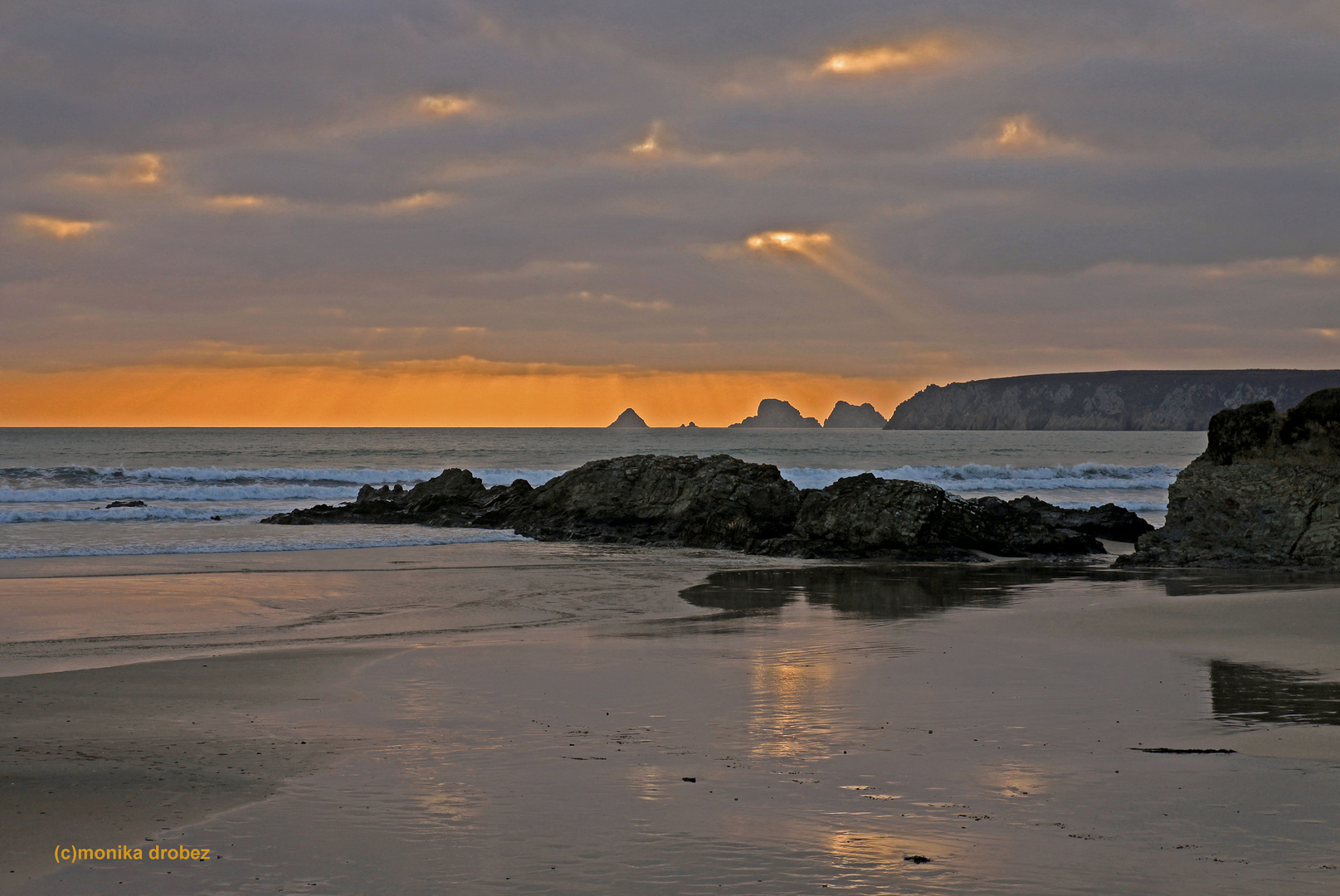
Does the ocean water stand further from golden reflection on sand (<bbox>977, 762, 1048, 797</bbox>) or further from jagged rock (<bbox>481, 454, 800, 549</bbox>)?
golden reflection on sand (<bbox>977, 762, 1048, 797</bbox>)

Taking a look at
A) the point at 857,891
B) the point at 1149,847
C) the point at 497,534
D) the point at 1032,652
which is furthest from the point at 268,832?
the point at 497,534

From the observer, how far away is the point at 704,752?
20.5ft

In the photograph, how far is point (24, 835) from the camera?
4.83 metres

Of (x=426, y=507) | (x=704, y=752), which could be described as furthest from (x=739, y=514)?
(x=704, y=752)

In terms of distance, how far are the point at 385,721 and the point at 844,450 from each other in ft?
268

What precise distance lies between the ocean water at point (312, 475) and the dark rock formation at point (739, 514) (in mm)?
1573

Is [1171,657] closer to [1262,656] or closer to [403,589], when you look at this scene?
[1262,656]

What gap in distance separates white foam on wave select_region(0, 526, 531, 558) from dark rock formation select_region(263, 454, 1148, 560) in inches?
51.5

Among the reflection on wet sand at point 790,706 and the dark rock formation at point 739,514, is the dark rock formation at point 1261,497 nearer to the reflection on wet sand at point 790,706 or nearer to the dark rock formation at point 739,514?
the dark rock formation at point 739,514

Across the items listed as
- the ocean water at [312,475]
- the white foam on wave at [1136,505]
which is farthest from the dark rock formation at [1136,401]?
the white foam on wave at [1136,505]

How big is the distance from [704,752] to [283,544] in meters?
16.7

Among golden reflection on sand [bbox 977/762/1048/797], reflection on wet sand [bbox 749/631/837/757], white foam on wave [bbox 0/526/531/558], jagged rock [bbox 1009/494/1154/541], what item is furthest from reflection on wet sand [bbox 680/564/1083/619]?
white foam on wave [bbox 0/526/531/558]

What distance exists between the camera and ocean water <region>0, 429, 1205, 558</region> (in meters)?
22.7

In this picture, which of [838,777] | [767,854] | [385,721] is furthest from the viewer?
[385,721]
